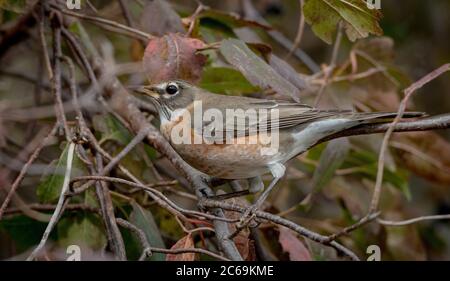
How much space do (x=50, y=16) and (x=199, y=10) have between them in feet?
2.57

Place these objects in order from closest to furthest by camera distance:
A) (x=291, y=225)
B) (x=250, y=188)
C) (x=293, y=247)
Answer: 1. (x=291, y=225)
2. (x=250, y=188)
3. (x=293, y=247)

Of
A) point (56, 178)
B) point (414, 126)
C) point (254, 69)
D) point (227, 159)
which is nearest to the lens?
point (414, 126)

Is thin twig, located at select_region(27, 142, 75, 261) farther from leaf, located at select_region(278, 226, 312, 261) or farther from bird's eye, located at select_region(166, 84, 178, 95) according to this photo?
leaf, located at select_region(278, 226, 312, 261)

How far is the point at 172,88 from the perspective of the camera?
13.3 feet

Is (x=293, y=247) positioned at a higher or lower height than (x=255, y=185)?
lower

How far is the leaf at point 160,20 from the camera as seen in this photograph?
4.11 m

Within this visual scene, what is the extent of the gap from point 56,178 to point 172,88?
30.1 inches

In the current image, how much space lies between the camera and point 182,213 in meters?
3.22

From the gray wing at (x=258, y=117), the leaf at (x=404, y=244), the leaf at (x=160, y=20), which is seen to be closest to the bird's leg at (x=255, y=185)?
the gray wing at (x=258, y=117)

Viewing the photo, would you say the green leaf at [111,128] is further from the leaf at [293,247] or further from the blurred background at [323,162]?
the leaf at [293,247]

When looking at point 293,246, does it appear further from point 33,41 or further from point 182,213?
point 33,41

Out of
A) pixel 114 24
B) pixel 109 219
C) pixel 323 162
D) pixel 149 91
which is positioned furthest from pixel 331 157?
pixel 109 219

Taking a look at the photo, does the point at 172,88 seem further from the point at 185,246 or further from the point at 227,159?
the point at 185,246

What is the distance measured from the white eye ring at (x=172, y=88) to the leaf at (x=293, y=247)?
87cm
